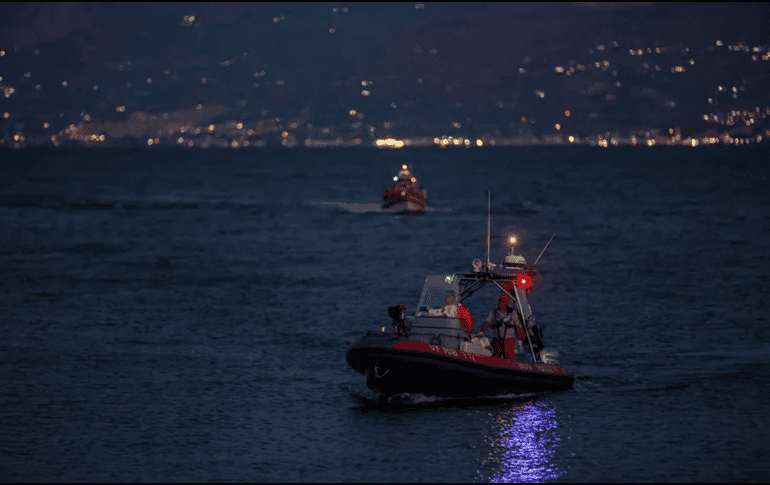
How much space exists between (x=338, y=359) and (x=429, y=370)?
7145 millimetres

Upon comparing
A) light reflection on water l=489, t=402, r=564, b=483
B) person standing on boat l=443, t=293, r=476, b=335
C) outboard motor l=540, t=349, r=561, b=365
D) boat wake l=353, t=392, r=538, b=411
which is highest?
person standing on boat l=443, t=293, r=476, b=335

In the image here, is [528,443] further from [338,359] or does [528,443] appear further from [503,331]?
[338,359]

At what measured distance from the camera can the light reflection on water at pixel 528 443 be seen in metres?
20.4

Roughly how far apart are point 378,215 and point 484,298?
49.7 m

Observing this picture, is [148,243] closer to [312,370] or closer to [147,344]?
[147,344]

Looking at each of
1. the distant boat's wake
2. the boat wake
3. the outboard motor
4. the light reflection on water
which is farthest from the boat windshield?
the distant boat's wake

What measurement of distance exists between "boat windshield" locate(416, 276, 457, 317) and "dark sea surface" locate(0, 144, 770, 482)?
2.42 metres

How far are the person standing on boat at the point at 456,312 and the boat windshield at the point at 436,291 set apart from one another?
245mm

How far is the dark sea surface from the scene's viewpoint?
21.3 metres

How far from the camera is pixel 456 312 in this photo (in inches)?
976

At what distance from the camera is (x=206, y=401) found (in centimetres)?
2575

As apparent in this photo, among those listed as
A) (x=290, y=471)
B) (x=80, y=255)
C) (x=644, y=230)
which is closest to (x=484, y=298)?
(x=290, y=471)

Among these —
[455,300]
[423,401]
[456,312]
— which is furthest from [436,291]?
[423,401]

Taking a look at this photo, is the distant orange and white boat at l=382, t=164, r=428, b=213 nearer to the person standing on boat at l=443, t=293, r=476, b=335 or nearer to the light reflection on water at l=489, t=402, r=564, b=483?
the person standing on boat at l=443, t=293, r=476, b=335
